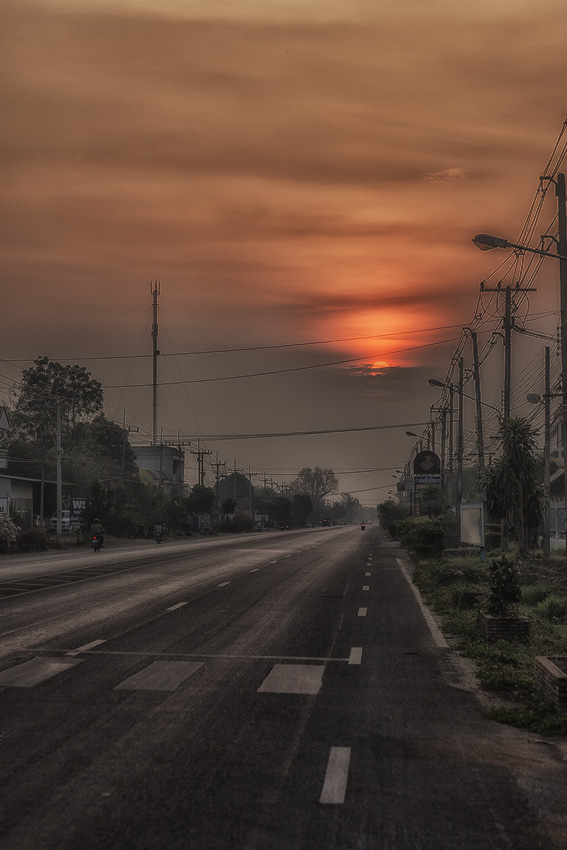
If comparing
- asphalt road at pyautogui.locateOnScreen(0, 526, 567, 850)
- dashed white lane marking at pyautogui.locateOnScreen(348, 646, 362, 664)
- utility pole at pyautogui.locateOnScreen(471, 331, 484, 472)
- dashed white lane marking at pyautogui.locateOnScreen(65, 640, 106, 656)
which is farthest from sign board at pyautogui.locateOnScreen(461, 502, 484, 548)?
dashed white lane marking at pyautogui.locateOnScreen(65, 640, 106, 656)

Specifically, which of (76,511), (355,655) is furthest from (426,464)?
(355,655)

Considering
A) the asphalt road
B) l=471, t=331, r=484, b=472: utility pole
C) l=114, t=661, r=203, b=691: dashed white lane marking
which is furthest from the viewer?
l=471, t=331, r=484, b=472: utility pole

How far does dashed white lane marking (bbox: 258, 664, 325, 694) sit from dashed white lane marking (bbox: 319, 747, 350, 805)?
10.1 ft

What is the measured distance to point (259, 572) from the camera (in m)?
35.4

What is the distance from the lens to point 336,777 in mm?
8055

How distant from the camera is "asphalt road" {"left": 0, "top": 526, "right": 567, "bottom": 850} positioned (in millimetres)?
6746

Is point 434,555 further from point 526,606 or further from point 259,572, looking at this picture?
point 526,606

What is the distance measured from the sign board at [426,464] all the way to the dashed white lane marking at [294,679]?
65775mm

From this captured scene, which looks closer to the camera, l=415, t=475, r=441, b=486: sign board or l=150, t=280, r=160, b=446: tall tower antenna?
l=415, t=475, r=441, b=486: sign board

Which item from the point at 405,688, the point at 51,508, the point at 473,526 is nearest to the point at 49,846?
the point at 405,688

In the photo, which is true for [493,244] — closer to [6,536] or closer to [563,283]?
[563,283]

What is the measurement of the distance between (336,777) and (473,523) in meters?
30.5

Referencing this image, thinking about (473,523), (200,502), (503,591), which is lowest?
(503,591)

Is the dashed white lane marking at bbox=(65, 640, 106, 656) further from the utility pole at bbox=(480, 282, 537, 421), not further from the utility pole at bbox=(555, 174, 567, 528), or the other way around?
the utility pole at bbox=(480, 282, 537, 421)
